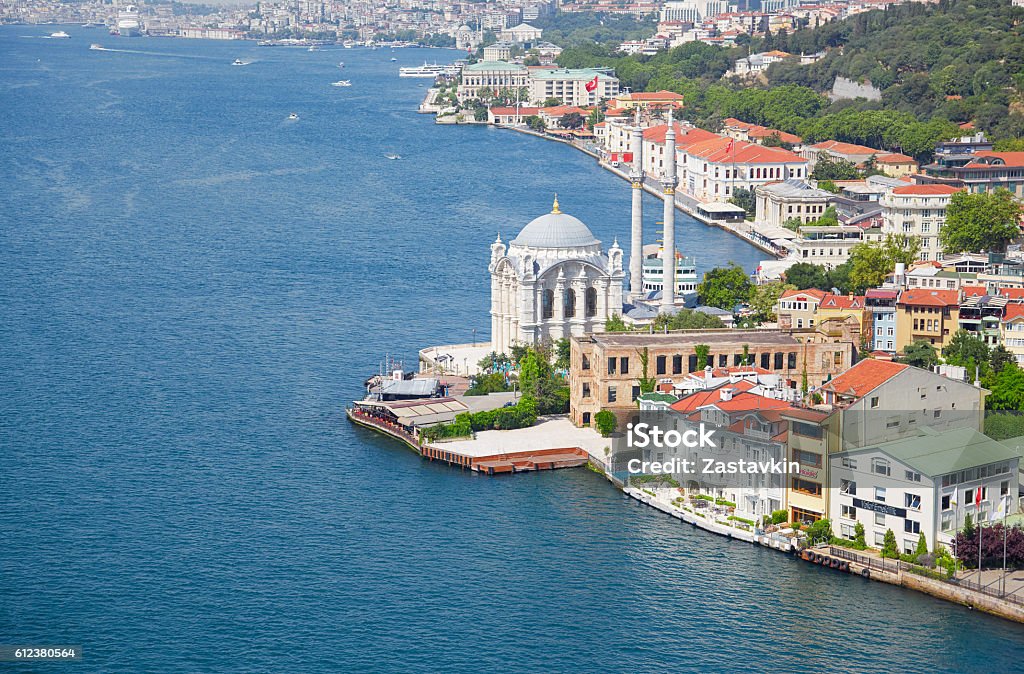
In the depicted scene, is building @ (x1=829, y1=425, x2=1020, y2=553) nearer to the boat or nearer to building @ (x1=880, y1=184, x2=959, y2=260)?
building @ (x1=880, y1=184, x2=959, y2=260)

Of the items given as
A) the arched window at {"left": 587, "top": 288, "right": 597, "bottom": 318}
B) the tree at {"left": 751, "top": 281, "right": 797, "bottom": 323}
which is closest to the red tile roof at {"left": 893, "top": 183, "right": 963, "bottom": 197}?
the tree at {"left": 751, "top": 281, "right": 797, "bottom": 323}

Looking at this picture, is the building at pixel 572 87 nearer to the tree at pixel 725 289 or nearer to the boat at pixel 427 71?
the boat at pixel 427 71

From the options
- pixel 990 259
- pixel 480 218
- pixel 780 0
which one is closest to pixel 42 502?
pixel 990 259

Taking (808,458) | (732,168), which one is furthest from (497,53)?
(808,458)

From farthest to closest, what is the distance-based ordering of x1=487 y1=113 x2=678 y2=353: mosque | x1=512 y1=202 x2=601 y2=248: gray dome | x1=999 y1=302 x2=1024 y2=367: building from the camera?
x1=512 y1=202 x2=601 y2=248: gray dome < x1=487 y1=113 x2=678 y2=353: mosque < x1=999 y1=302 x2=1024 y2=367: building

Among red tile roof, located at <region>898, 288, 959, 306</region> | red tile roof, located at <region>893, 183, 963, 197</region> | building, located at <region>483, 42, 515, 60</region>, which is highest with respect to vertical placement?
red tile roof, located at <region>898, 288, 959, 306</region>

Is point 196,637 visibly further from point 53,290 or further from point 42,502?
point 53,290

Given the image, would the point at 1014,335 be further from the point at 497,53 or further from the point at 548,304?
the point at 497,53
